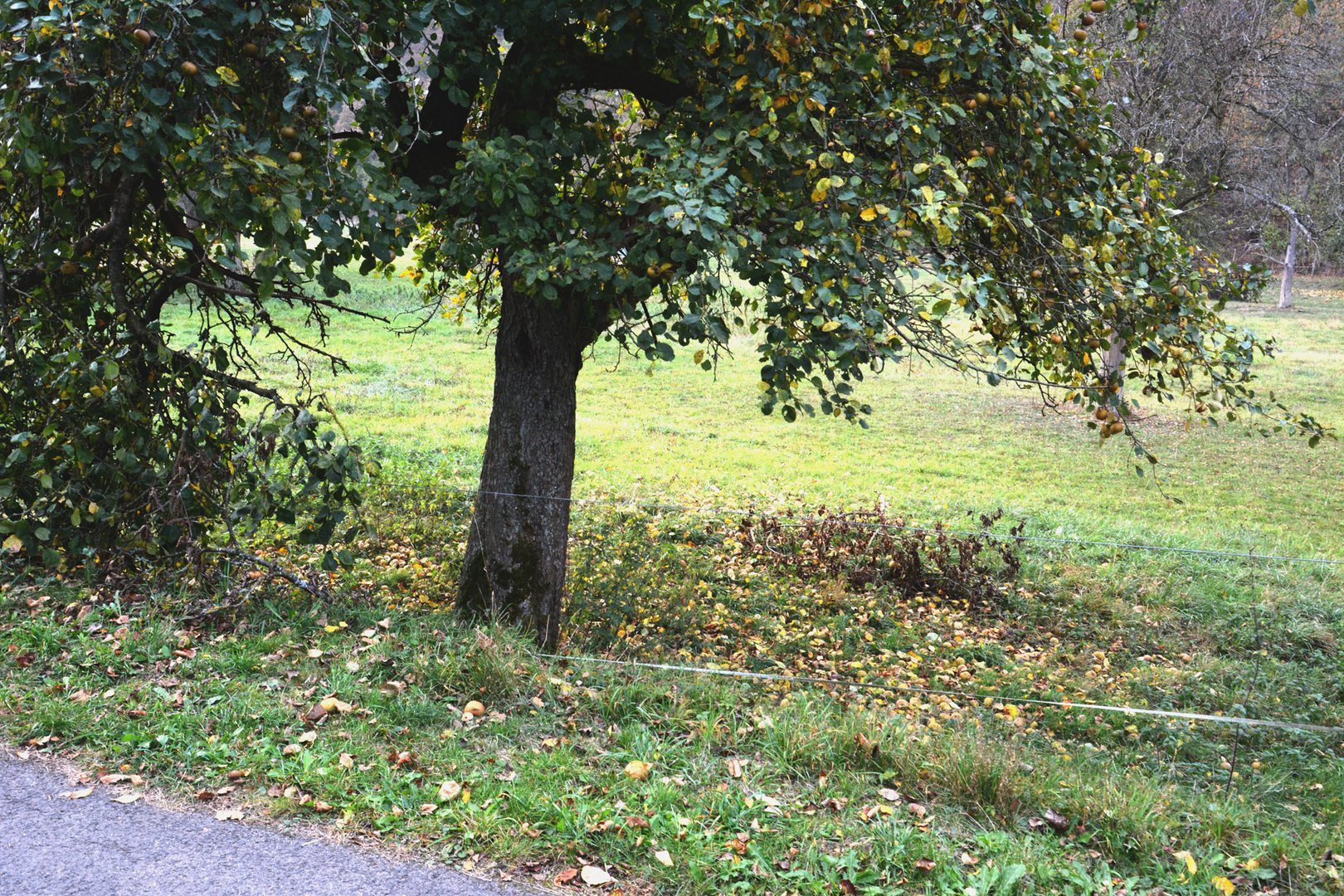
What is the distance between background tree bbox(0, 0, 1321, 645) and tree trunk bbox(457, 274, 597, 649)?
0.06m

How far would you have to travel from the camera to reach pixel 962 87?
5.42 m

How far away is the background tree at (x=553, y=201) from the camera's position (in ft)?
13.8

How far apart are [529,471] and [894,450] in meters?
8.39

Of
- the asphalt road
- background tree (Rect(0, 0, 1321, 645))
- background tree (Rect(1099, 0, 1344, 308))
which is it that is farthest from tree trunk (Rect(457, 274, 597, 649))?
background tree (Rect(1099, 0, 1344, 308))

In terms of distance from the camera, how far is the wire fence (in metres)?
5.06

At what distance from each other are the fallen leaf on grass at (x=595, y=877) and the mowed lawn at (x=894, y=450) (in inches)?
218

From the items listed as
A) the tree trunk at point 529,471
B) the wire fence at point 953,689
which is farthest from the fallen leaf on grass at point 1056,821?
the tree trunk at point 529,471

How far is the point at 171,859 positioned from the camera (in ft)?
10.8

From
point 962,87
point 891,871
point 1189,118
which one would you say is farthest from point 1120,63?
point 891,871

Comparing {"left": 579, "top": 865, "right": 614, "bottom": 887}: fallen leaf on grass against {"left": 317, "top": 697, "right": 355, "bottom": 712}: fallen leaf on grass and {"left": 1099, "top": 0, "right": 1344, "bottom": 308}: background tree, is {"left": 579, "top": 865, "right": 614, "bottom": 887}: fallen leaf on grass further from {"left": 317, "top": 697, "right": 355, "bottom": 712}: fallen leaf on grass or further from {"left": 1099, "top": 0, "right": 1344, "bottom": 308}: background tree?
{"left": 1099, "top": 0, "right": 1344, "bottom": 308}: background tree

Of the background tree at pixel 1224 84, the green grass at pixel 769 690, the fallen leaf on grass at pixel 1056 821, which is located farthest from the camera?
the background tree at pixel 1224 84

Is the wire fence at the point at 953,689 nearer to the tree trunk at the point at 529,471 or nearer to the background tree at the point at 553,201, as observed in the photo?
the tree trunk at the point at 529,471

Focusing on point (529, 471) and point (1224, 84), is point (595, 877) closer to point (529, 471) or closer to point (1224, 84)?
point (529, 471)

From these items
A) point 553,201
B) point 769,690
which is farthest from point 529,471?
point 769,690
